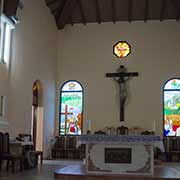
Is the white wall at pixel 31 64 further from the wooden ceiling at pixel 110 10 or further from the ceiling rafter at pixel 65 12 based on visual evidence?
the wooden ceiling at pixel 110 10

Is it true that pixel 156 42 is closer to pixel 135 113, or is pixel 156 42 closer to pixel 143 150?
pixel 135 113

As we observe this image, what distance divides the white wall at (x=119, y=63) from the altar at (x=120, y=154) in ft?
20.9

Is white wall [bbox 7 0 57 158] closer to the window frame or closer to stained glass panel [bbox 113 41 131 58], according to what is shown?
the window frame

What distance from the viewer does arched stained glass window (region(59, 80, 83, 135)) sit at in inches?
526

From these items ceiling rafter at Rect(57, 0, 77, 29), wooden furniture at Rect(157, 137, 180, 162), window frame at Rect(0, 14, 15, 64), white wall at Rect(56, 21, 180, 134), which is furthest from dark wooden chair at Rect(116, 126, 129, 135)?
window frame at Rect(0, 14, 15, 64)

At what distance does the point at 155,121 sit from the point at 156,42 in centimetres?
296

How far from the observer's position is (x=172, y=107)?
1286 cm

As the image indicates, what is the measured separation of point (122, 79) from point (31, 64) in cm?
382

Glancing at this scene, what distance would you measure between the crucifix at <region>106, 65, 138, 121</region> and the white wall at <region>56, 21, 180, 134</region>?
18cm

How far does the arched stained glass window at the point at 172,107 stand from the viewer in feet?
41.8

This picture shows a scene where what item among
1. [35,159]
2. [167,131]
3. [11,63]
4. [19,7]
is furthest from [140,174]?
[167,131]

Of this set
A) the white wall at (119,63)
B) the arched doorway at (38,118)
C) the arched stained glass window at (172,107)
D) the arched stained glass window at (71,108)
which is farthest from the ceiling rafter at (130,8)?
the arched doorway at (38,118)

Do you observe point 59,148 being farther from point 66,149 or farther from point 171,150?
point 171,150

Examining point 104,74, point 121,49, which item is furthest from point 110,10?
point 104,74
